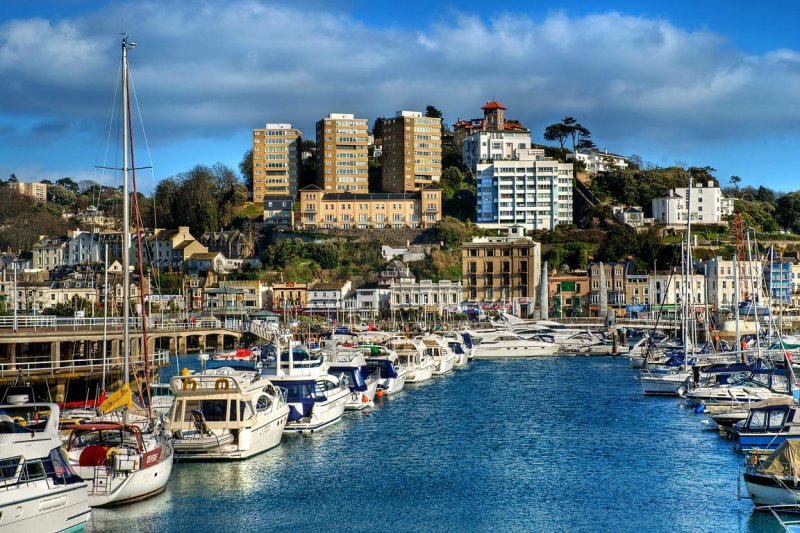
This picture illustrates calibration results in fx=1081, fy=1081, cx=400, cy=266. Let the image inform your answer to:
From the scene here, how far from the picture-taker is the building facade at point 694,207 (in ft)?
467

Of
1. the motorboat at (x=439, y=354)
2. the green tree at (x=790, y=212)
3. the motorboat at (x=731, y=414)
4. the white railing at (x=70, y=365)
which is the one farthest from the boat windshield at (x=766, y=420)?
the green tree at (x=790, y=212)

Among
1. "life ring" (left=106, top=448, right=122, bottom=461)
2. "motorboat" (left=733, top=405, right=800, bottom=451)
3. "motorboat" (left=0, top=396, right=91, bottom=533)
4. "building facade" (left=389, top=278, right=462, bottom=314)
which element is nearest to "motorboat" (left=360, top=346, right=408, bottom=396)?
"motorboat" (left=733, top=405, right=800, bottom=451)

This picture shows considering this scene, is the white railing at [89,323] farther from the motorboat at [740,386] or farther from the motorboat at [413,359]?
the motorboat at [740,386]

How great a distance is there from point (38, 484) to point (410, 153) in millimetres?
129542

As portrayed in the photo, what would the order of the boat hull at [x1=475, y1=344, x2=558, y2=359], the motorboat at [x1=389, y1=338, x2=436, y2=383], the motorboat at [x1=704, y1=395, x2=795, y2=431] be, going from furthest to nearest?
1. the boat hull at [x1=475, y1=344, x2=558, y2=359]
2. the motorboat at [x1=389, y1=338, x2=436, y2=383]
3. the motorboat at [x1=704, y1=395, x2=795, y2=431]

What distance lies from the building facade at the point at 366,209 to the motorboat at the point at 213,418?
107 meters

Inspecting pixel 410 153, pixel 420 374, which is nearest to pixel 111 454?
pixel 420 374

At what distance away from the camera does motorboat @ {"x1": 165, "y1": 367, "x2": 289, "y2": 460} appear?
37312 mm

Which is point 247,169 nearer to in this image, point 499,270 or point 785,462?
point 499,270

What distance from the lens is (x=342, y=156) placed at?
505ft

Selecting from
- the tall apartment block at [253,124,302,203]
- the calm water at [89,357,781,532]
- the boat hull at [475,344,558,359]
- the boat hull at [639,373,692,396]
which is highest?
the tall apartment block at [253,124,302,203]

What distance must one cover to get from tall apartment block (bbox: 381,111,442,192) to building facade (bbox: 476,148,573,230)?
395 inches

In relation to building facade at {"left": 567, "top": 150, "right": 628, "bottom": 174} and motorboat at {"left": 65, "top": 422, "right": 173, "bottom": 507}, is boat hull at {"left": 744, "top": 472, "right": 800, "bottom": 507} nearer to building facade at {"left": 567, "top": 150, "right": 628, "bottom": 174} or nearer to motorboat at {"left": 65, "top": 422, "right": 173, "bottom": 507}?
motorboat at {"left": 65, "top": 422, "right": 173, "bottom": 507}

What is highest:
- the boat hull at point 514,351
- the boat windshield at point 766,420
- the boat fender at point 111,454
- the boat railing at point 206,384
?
the boat railing at point 206,384
